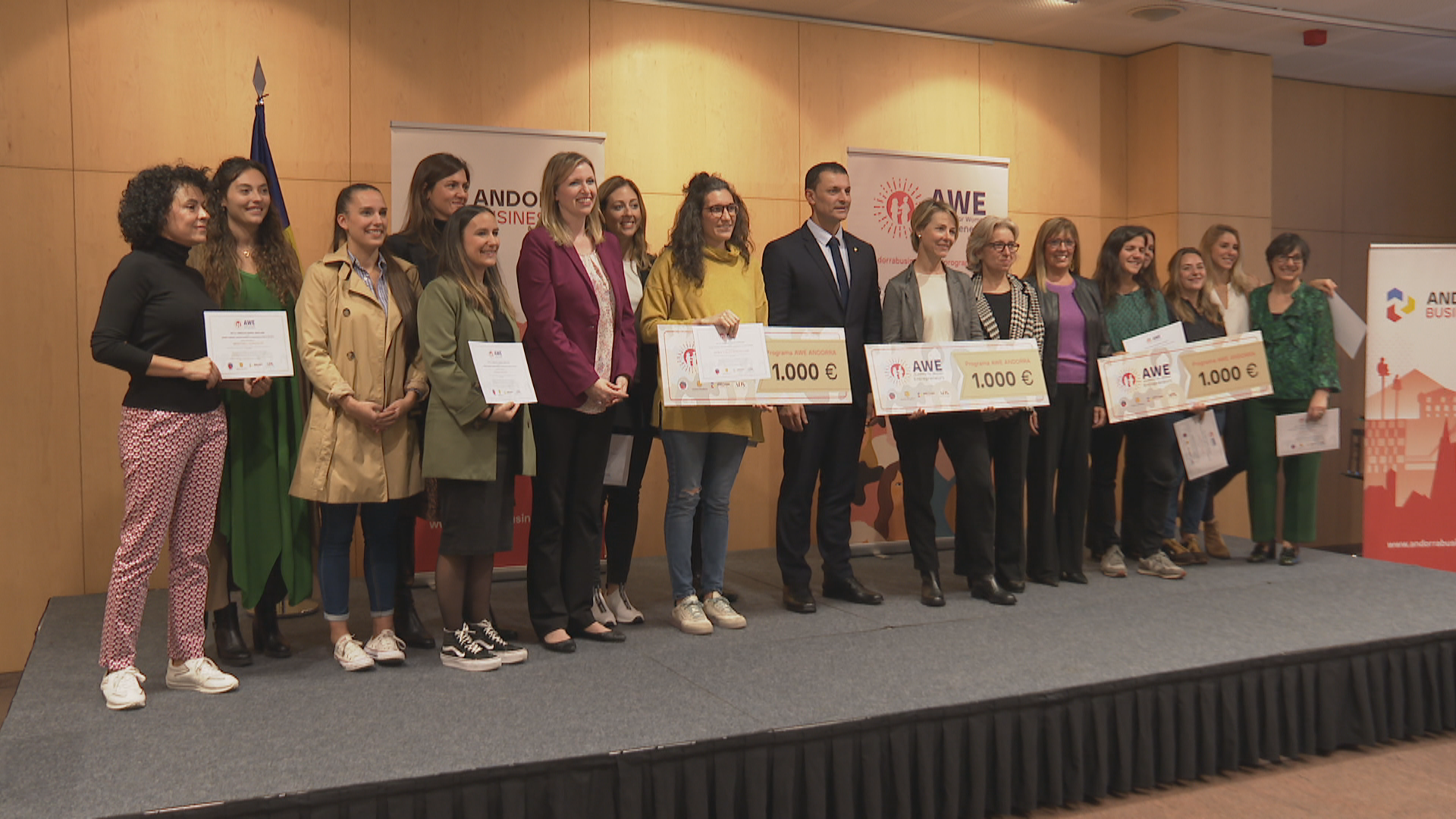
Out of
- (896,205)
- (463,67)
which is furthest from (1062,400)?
(463,67)

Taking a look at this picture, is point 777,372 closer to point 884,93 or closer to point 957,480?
point 957,480

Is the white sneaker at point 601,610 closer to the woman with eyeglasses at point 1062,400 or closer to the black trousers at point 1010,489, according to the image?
the black trousers at point 1010,489

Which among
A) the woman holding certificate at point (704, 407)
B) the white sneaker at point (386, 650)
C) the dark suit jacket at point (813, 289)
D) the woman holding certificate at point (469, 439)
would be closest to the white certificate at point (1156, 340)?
the dark suit jacket at point (813, 289)

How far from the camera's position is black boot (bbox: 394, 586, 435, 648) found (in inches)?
142

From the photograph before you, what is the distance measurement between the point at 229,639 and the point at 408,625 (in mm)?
534

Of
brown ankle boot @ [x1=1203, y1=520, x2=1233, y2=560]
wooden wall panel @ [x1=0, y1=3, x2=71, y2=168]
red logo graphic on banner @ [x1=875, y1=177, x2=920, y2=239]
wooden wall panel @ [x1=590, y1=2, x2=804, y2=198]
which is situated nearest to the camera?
wooden wall panel @ [x1=0, y1=3, x2=71, y2=168]

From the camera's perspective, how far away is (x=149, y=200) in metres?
2.95

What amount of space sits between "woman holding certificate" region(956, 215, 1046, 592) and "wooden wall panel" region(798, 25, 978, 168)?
163 centimetres

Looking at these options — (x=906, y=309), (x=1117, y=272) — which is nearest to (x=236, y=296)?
(x=906, y=309)


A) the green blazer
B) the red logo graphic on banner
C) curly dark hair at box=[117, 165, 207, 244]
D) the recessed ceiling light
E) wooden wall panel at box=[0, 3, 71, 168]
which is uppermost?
the recessed ceiling light

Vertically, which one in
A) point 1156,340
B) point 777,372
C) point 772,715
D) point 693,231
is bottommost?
point 772,715

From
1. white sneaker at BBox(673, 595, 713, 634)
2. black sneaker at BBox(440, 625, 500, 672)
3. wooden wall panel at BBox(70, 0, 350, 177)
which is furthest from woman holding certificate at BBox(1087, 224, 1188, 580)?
wooden wall panel at BBox(70, 0, 350, 177)

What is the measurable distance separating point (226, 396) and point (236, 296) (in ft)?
0.97

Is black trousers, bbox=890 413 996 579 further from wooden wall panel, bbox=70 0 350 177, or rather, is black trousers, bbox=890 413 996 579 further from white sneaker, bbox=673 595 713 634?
wooden wall panel, bbox=70 0 350 177
